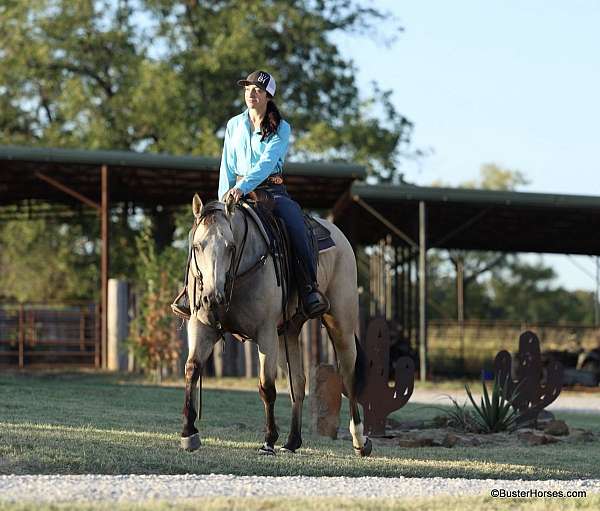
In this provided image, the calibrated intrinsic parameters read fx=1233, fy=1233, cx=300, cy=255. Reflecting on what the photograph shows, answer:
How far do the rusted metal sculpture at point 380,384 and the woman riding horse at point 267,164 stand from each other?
8.65 feet

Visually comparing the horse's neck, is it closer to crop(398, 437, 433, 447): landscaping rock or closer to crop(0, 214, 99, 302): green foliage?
crop(398, 437, 433, 447): landscaping rock

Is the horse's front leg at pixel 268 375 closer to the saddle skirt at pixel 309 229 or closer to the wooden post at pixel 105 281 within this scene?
the saddle skirt at pixel 309 229

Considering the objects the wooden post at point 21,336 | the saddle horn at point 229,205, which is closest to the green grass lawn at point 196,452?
the saddle horn at point 229,205

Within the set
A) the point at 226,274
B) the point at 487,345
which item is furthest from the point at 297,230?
the point at 487,345

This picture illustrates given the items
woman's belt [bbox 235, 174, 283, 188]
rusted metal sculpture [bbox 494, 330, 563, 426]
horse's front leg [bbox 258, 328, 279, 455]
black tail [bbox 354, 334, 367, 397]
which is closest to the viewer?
horse's front leg [bbox 258, 328, 279, 455]

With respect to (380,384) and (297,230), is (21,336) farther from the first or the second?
(297,230)

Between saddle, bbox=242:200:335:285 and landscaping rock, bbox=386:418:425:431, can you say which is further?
landscaping rock, bbox=386:418:425:431

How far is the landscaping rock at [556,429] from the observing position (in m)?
13.6

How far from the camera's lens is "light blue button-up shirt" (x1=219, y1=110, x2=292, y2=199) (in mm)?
9789

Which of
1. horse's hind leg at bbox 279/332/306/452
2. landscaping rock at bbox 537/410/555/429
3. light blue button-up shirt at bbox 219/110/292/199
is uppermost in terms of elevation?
light blue button-up shirt at bbox 219/110/292/199

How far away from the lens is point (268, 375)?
942cm

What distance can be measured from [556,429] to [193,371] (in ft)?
19.6

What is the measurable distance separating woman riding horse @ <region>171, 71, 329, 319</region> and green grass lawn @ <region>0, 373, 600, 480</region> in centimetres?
137

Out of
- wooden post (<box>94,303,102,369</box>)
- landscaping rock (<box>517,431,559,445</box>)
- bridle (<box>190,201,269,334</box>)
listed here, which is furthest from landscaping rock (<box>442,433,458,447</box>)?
wooden post (<box>94,303,102,369</box>)
